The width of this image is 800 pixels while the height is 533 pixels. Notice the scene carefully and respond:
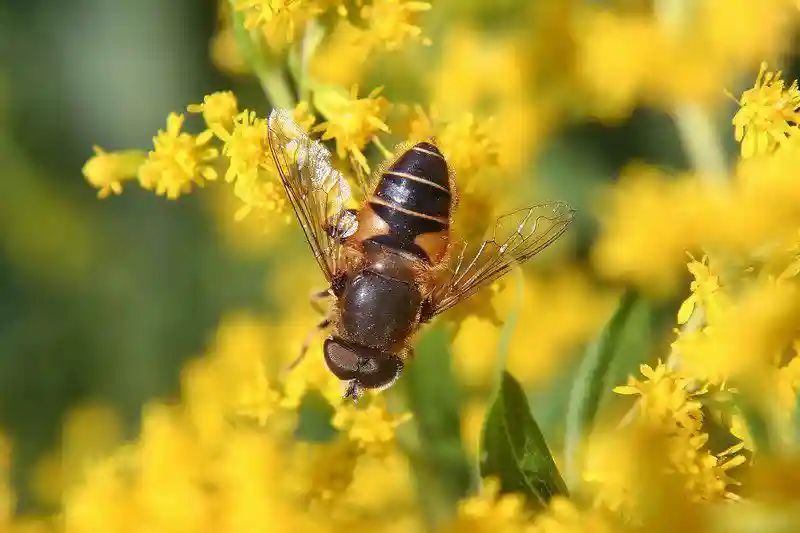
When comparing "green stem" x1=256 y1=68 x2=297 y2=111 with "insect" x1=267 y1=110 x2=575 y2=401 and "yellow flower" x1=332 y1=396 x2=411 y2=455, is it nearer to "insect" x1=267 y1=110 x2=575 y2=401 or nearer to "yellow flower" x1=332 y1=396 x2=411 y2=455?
"insect" x1=267 y1=110 x2=575 y2=401

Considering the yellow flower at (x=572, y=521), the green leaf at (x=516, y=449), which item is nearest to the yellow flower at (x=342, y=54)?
the green leaf at (x=516, y=449)

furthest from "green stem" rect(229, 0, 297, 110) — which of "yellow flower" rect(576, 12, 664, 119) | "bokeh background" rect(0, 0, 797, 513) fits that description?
"yellow flower" rect(576, 12, 664, 119)

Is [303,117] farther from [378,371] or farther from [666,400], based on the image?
[666,400]

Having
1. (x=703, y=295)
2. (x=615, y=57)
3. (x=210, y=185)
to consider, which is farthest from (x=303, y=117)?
(x=210, y=185)

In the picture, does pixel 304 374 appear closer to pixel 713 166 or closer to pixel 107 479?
pixel 107 479

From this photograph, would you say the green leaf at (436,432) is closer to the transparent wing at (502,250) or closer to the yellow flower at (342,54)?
the transparent wing at (502,250)

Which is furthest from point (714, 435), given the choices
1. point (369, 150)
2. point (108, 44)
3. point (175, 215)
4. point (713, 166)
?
point (108, 44)

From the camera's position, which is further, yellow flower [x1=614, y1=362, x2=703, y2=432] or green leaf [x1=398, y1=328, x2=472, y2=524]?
green leaf [x1=398, y1=328, x2=472, y2=524]
